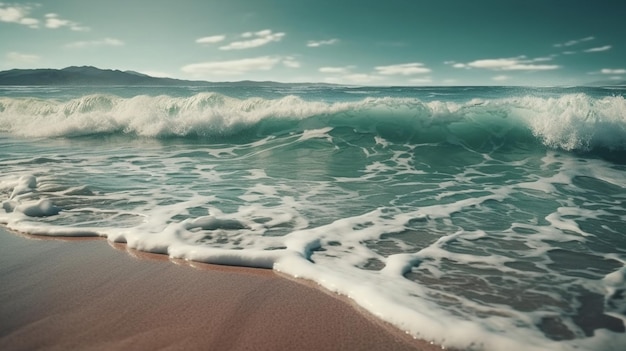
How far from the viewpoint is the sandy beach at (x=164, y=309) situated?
227 cm

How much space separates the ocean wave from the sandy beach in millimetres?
10019

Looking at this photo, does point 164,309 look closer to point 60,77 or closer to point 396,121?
point 396,121

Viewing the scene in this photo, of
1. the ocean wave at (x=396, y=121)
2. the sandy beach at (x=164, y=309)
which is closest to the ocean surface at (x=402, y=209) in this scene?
the ocean wave at (x=396, y=121)

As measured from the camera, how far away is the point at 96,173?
7285mm

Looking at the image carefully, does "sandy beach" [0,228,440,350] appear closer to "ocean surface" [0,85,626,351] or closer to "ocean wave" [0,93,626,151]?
"ocean surface" [0,85,626,351]

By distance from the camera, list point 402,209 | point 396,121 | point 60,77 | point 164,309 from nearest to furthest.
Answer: point 164,309
point 402,209
point 396,121
point 60,77

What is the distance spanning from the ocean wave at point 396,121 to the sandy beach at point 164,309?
32.9ft

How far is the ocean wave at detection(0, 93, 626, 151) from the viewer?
11.4 m

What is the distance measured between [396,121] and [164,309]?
475 inches

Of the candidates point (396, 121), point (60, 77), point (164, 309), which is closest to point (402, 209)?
point (164, 309)

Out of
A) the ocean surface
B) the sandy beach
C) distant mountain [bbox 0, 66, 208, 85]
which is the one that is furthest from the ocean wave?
distant mountain [bbox 0, 66, 208, 85]

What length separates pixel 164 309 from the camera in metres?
2.64

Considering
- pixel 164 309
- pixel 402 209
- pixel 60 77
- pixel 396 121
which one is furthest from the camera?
pixel 60 77

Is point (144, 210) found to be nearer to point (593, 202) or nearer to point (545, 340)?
point (545, 340)
